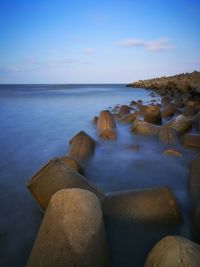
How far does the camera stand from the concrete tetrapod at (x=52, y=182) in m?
2.36

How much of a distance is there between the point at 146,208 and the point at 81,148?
214 cm

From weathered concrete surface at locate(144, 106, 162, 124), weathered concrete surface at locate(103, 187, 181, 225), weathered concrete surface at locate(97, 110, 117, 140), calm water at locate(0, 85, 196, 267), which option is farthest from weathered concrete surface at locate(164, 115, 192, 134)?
weathered concrete surface at locate(103, 187, 181, 225)

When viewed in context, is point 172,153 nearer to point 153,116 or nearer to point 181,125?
point 181,125

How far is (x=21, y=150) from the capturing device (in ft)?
16.3

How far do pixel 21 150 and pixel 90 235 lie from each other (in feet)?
12.4

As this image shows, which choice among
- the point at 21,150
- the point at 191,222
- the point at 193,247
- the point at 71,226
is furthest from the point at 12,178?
the point at 193,247

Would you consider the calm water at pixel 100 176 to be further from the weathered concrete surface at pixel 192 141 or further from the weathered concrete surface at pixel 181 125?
the weathered concrete surface at pixel 181 125

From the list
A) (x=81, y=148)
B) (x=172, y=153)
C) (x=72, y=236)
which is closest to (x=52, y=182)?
(x=72, y=236)

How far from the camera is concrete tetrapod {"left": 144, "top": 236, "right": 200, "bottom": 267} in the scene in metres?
1.28

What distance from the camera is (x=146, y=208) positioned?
7.23 feet

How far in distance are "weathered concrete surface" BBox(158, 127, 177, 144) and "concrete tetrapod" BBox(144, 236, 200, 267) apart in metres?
3.67

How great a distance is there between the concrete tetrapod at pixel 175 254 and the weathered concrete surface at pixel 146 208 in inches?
27.5

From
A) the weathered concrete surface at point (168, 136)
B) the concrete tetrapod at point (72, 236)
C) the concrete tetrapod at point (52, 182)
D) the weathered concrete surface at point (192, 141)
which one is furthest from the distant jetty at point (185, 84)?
the concrete tetrapod at point (72, 236)

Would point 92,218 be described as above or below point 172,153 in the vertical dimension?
above
